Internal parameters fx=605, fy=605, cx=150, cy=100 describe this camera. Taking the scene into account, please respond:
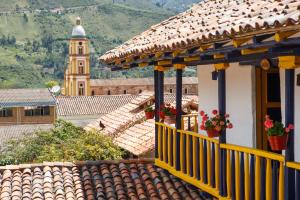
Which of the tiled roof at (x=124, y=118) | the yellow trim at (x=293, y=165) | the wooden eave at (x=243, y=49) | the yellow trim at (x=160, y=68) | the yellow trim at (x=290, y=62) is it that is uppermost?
the wooden eave at (x=243, y=49)

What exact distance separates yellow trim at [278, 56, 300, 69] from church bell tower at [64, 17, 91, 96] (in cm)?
7436

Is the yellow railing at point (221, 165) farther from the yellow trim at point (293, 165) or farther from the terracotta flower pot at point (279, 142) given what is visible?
the terracotta flower pot at point (279, 142)

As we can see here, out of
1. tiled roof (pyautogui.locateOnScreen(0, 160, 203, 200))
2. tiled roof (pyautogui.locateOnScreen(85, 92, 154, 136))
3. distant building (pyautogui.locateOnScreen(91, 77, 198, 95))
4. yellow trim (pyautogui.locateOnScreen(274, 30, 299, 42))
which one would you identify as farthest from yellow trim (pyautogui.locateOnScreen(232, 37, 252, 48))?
distant building (pyautogui.locateOnScreen(91, 77, 198, 95))

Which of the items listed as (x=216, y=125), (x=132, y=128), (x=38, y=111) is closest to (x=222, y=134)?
(x=216, y=125)

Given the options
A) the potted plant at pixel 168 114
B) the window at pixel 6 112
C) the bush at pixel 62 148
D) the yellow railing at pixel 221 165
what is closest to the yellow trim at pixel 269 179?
the yellow railing at pixel 221 165

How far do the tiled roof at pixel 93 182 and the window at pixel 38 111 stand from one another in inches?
1751

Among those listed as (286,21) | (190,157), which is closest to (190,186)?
(190,157)

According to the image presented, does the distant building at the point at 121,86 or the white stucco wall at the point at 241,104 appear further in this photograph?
the distant building at the point at 121,86

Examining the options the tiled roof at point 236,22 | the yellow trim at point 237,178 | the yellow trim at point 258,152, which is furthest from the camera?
the yellow trim at point 237,178

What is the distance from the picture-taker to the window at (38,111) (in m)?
54.7

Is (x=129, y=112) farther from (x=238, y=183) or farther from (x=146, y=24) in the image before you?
(x=146, y=24)

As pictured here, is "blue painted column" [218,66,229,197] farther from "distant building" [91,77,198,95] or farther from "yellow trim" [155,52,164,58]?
"distant building" [91,77,198,95]

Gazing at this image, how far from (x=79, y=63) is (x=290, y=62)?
7549 cm

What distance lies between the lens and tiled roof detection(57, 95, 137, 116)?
172ft
